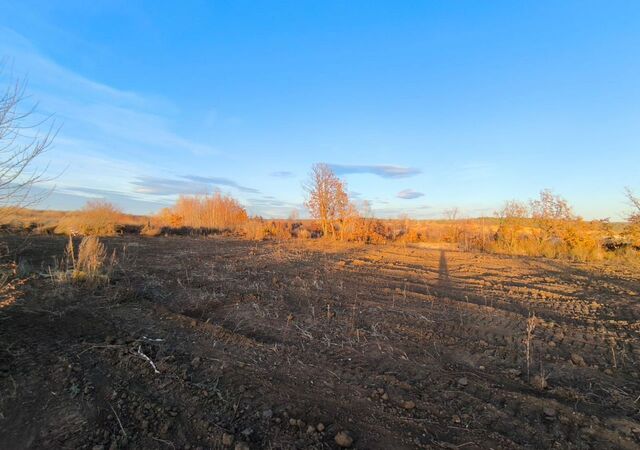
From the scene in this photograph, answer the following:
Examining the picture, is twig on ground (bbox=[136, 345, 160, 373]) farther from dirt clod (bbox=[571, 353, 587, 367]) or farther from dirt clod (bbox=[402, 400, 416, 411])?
dirt clod (bbox=[571, 353, 587, 367])

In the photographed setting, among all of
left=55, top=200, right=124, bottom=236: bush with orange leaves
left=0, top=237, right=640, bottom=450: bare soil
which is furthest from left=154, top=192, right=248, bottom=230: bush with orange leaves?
left=0, top=237, right=640, bottom=450: bare soil

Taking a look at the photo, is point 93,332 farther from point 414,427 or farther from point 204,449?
point 414,427

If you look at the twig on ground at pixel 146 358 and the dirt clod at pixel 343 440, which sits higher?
the twig on ground at pixel 146 358

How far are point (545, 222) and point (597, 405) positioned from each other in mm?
16621

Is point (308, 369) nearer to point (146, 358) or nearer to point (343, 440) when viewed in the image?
point (343, 440)

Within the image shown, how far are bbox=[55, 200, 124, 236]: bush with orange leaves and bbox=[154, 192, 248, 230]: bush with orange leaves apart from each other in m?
5.93

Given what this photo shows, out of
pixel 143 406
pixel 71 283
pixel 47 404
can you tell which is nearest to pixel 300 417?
pixel 143 406

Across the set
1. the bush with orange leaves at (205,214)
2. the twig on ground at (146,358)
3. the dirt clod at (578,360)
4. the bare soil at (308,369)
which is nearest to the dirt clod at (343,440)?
the bare soil at (308,369)

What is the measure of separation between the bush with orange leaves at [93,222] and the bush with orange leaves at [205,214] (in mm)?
5934

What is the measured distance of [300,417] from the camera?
8.94 ft

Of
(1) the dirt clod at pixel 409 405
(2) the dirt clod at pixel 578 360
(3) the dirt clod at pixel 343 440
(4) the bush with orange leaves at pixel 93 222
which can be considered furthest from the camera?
(4) the bush with orange leaves at pixel 93 222

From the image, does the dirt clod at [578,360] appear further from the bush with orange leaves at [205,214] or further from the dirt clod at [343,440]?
the bush with orange leaves at [205,214]

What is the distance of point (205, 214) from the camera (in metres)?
25.0

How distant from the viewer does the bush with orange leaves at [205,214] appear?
2453 centimetres
